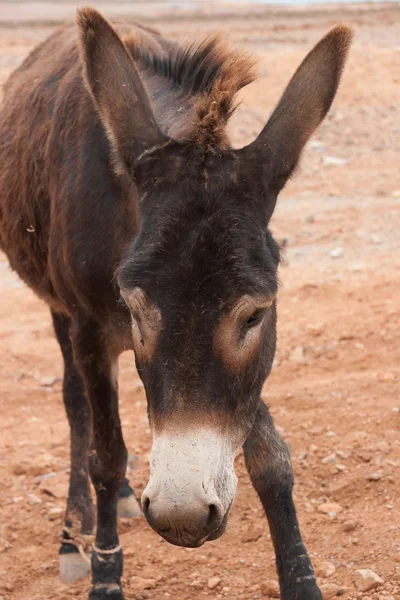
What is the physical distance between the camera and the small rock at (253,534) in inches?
201

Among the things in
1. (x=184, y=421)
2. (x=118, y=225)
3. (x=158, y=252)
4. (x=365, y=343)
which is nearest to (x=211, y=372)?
(x=184, y=421)

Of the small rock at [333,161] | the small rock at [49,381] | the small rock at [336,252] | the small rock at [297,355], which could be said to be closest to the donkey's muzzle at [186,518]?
the small rock at [297,355]

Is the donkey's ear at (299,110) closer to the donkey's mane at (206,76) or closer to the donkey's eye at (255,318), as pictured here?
the donkey's mane at (206,76)

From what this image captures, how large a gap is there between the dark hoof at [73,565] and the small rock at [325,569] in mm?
1378

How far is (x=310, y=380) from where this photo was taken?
A: 684 centimetres

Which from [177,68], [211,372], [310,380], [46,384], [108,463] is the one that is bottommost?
[46,384]

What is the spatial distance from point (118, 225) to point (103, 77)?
0.73 m

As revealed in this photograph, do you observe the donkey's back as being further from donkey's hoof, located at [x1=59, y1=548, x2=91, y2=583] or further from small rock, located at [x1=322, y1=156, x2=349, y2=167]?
small rock, located at [x1=322, y1=156, x2=349, y2=167]

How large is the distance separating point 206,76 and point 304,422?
293 centimetres

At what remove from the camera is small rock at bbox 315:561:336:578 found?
15.2ft

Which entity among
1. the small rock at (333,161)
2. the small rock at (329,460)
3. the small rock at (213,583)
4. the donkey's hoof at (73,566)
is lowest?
the small rock at (333,161)

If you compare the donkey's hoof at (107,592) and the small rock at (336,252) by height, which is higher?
the donkey's hoof at (107,592)

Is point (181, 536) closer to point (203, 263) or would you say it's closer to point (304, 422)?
point (203, 263)

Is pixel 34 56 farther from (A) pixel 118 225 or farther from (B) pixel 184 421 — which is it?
(B) pixel 184 421
